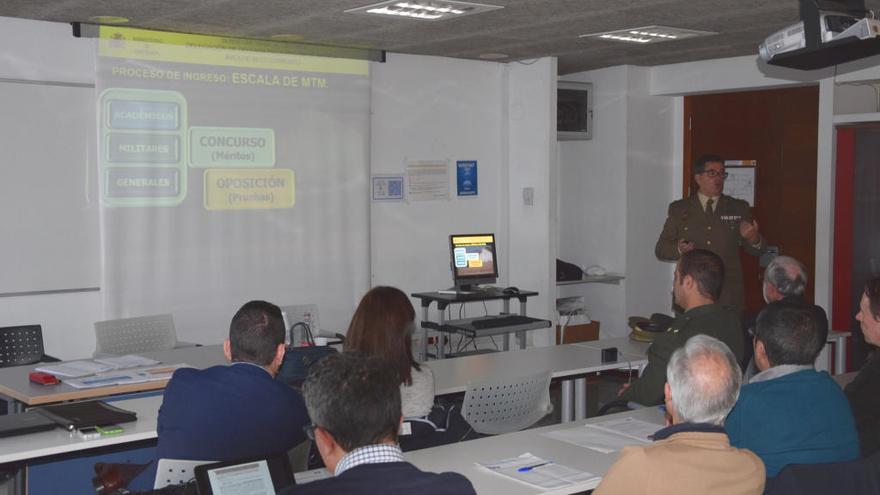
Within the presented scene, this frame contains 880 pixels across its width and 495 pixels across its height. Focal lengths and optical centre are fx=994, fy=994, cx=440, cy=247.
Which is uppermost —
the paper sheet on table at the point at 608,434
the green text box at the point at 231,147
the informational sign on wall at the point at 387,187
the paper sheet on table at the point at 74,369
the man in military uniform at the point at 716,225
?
the green text box at the point at 231,147

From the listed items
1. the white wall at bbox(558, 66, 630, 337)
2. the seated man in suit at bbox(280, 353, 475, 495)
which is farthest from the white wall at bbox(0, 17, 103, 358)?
the seated man in suit at bbox(280, 353, 475, 495)

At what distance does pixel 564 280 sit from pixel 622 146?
52.3 inches

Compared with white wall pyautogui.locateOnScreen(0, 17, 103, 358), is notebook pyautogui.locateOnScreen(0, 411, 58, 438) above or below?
below

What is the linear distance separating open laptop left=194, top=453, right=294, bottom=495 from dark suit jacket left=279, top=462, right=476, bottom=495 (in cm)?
62

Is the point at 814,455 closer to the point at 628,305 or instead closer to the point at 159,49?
the point at 159,49

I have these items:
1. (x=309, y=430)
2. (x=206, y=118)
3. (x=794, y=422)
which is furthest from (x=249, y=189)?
(x=794, y=422)

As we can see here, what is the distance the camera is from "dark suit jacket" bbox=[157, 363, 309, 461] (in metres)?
3.16

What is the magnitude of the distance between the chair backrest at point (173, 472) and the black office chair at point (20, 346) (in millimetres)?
3030

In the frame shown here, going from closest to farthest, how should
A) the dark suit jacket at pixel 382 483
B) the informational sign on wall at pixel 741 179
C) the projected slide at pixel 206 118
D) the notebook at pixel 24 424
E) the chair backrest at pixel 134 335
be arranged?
the dark suit jacket at pixel 382 483
the notebook at pixel 24 424
the chair backrest at pixel 134 335
the projected slide at pixel 206 118
the informational sign on wall at pixel 741 179

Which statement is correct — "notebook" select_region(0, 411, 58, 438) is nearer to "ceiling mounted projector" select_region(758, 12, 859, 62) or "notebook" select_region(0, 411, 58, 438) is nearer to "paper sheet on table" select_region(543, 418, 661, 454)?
"paper sheet on table" select_region(543, 418, 661, 454)

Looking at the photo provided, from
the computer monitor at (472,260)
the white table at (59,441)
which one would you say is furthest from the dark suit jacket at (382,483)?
the computer monitor at (472,260)

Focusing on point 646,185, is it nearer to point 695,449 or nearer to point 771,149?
point 771,149

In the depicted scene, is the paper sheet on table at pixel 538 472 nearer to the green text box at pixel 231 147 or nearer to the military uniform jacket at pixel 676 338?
the military uniform jacket at pixel 676 338

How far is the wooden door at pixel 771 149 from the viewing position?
835cm
